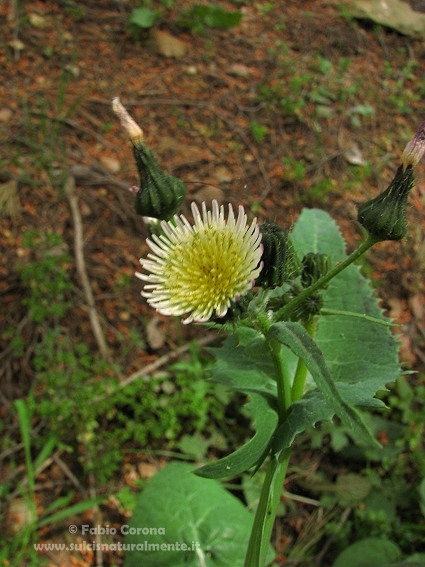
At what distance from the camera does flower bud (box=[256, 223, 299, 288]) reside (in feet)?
5.59

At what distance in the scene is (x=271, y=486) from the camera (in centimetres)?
183

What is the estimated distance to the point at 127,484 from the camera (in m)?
3.43

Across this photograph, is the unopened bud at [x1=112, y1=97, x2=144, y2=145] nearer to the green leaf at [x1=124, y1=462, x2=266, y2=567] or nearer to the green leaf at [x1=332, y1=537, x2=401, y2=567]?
the green leaf at [x1=124, y1=462, x2=266, y2=567]

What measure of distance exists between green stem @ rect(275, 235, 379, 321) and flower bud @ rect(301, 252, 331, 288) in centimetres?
22

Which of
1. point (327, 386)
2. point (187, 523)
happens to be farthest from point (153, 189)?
point (187, 523)

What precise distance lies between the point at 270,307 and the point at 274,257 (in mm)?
236

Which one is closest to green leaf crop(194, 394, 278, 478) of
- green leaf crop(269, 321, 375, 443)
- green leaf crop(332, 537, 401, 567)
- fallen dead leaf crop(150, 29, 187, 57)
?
green leaf crop(269, 321, 375, 443)

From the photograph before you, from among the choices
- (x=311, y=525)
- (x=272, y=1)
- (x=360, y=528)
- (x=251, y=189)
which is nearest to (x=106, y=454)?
(x=311, y=525)

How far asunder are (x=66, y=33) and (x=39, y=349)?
12.1 ft

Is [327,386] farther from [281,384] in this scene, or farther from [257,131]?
[257,131]

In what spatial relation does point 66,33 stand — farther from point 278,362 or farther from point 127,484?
point 278,362

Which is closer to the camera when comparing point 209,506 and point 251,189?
point 209,506

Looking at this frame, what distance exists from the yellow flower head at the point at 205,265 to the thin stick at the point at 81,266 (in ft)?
6.53

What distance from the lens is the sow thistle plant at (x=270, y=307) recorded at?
170 centimetres
